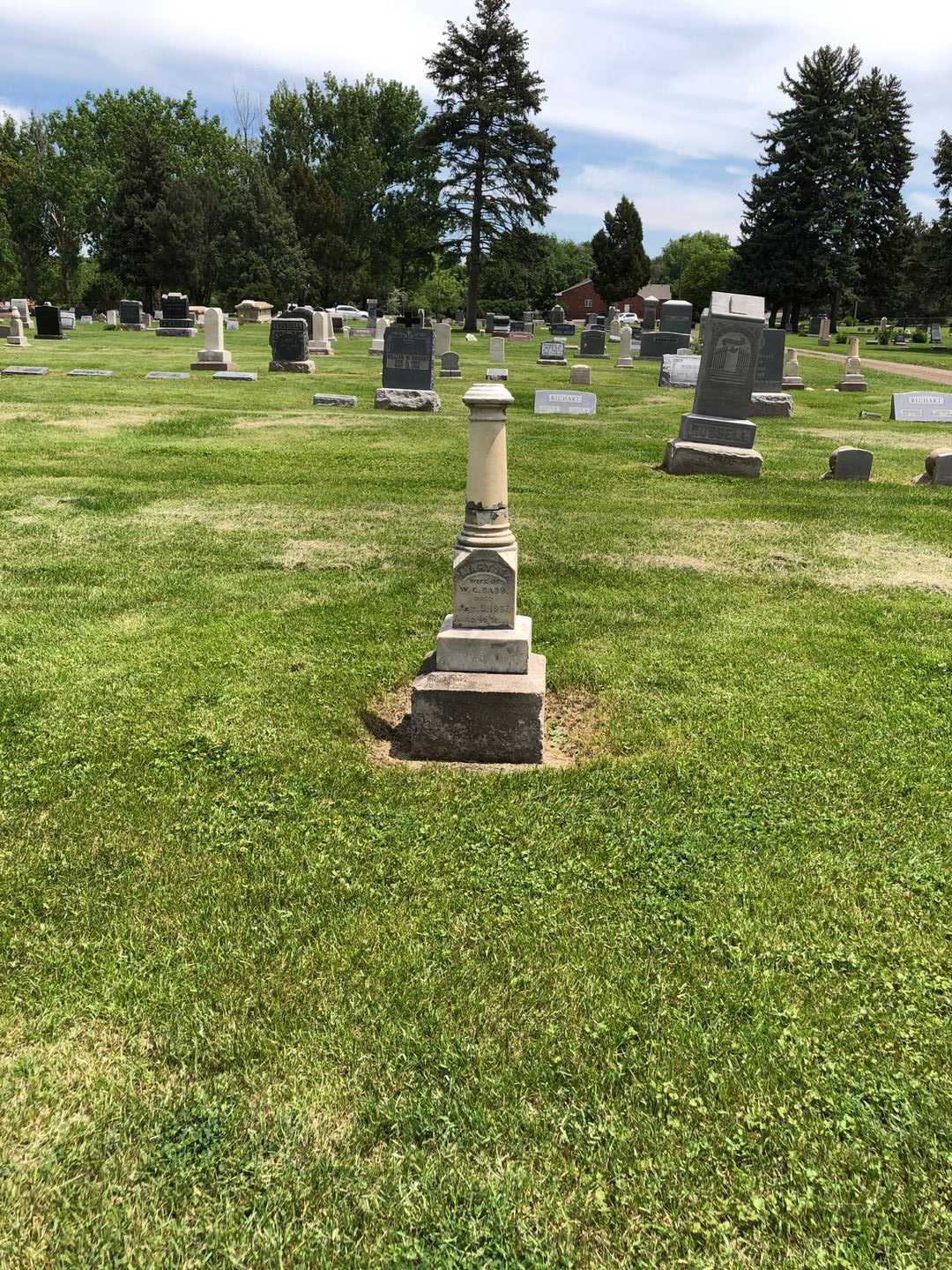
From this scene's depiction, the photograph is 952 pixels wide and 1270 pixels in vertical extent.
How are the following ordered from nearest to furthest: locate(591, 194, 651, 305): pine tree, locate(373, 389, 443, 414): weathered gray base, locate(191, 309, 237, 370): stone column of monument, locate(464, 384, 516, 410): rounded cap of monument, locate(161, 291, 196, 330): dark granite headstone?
locate(464, 384, 516, 410): rounded cap of monument, locate(373, 389, 443, 414): weathered gray base, locate(191, 309, 237, 370): stone column of monument, locate(161, 291, 196, 330): dark granite headstone, locate(591, 194, 651, 305): pine tree

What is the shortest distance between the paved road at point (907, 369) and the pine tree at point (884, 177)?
54.2 feet

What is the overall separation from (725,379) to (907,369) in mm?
24905

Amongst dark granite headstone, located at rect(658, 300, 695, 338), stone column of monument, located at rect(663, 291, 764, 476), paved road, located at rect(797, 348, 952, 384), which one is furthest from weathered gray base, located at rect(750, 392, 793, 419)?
dark granite headstone, located at rect(658, 300, 695, 338)

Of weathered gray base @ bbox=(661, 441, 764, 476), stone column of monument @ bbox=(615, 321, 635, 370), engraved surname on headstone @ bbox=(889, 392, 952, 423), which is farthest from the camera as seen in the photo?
stone column of monument @ bbox=(615, 321, 635, 370)

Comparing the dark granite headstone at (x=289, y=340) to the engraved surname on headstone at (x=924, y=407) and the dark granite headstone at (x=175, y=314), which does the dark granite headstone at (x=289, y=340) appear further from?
the dark granite headstone at (x=175, y=314)

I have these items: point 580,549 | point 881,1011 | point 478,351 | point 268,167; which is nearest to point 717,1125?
point 881,1011

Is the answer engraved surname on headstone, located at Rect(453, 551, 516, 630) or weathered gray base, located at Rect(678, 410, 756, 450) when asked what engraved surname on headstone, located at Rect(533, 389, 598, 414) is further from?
engraved surname on headstone, located at Rect(453, 551, 516, 630)

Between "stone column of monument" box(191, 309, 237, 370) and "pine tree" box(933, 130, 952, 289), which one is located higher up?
"pine tree" box(933, 130, 952, 289)

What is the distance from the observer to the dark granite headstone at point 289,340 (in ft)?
83.1

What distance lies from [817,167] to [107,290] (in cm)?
4724

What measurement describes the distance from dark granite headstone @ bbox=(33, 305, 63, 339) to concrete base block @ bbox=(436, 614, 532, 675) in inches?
1380

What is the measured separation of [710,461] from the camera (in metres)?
13.1

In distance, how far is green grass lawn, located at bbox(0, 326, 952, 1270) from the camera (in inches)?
94.8

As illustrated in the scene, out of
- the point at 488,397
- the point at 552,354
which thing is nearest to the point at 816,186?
the point at 552,354
